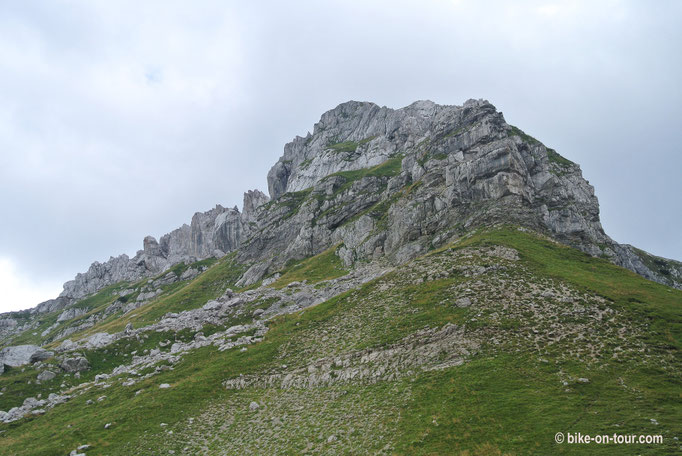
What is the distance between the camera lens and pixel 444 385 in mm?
29000

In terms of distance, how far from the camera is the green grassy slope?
74.2 ft

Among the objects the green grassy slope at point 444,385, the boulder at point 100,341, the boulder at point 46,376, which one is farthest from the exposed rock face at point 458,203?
the boulder at point 46,376

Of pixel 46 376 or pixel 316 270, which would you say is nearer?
pixel 46 376

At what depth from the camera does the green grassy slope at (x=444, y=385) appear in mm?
22625

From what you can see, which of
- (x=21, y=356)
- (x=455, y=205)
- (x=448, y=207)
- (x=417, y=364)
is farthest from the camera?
(x=448, y=207)

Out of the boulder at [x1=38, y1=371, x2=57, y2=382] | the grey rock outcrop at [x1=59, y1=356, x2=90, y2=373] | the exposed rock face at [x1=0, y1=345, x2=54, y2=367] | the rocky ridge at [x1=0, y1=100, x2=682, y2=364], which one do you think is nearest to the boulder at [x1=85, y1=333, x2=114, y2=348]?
the exposed rock face at [x1=0, y1=345, x2=54, y2=367]

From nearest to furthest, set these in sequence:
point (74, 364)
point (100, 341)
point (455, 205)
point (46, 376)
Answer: point (46, 376) → point (74, 364) → point (100, 341) → point (455, 205)

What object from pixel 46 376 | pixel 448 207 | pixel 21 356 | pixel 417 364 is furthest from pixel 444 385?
pixel 21 356

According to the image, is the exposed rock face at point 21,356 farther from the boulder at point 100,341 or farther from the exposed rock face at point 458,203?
the exposed rock face at point 458,203

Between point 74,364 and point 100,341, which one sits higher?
point 100,341

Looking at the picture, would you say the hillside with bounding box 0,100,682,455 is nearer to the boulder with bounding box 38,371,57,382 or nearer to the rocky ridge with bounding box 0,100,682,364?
the boulder with bounding box 38,371,57,382

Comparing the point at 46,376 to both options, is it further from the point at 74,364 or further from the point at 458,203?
the point at 458,203

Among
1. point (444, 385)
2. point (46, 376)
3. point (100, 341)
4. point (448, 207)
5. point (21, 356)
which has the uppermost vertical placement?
point (448, 207)

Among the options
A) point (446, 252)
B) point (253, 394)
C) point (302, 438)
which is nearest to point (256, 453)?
point (302, 438)
